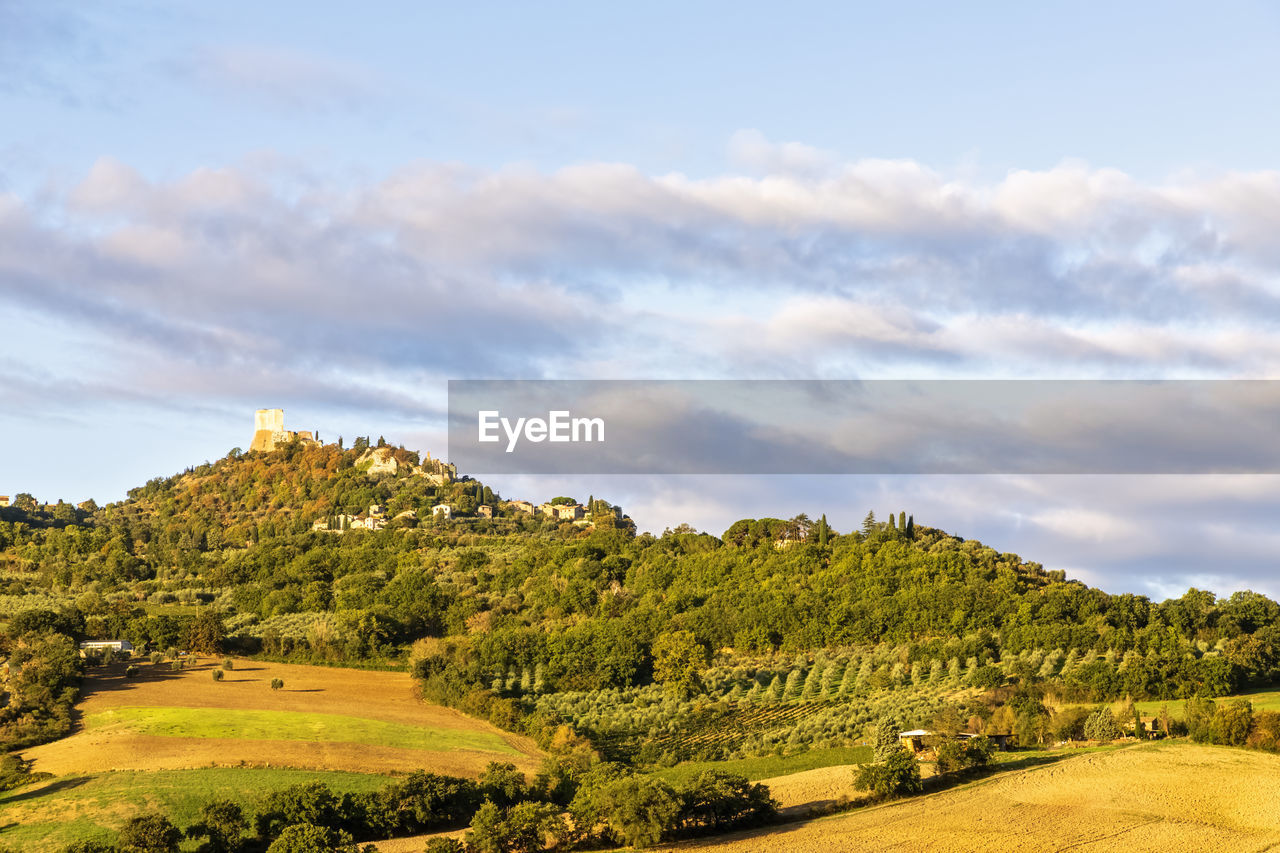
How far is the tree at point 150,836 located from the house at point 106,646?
43.0 metres

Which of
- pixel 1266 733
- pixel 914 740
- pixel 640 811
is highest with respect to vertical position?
pixel 1266 733

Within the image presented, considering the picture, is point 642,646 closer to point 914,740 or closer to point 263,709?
point 263,709

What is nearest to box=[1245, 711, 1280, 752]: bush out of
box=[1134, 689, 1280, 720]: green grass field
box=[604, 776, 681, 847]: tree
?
box=[1134, 689, 1280, 720]: green grass field

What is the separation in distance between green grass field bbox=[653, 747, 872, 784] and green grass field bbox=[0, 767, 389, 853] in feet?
47.9

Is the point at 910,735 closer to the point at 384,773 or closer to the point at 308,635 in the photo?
the point at 384,773

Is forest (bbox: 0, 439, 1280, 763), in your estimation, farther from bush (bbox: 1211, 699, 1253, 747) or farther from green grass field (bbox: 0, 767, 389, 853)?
green grass field (bbox: 0, 767, 389, 853)

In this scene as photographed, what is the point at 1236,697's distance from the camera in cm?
7338

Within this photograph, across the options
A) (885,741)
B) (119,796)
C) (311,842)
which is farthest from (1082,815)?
(119,796)

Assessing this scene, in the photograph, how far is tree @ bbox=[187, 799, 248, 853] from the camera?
45.3m

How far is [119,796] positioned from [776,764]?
3056 cm

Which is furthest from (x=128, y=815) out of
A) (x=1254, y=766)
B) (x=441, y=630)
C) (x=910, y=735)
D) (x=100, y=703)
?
(x=441, y=630)

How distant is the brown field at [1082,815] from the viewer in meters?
45.5

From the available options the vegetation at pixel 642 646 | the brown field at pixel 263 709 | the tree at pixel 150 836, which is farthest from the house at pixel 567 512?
the tree at pixel 150 836

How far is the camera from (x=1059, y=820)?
48.6m
